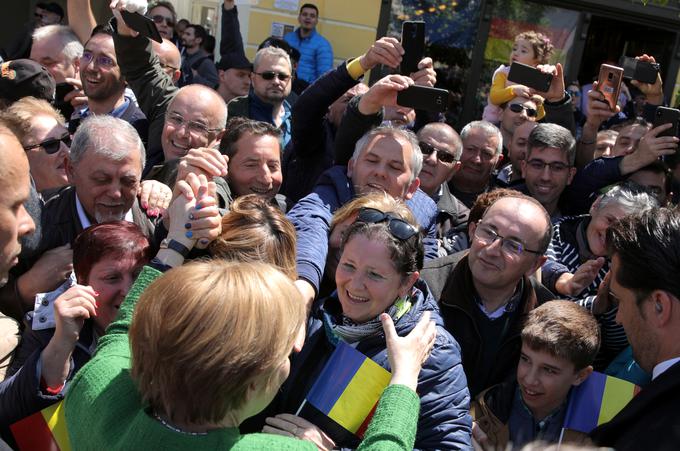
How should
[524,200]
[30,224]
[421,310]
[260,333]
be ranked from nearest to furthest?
1. [260,333]
2. [30,224]
3. [421,310]
4. [524,200]

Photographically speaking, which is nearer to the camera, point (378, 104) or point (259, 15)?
point (378, 104)

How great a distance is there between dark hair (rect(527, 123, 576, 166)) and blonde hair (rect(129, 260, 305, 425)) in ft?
9.82

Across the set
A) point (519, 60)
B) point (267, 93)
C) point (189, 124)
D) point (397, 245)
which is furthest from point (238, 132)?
point (519, 60)

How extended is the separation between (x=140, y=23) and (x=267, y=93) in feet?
4.73

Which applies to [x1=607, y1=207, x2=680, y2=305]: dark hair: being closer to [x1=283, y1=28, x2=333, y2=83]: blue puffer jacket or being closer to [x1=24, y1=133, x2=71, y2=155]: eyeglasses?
[x1=24, y1=133, x2=71, y2=155]: eyeglasses

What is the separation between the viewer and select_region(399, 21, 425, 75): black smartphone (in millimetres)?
3527

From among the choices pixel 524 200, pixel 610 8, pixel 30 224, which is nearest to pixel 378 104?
pixel 524 200

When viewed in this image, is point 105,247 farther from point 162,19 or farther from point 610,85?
point 162,19

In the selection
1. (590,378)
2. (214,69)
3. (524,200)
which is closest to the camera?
(590,378)

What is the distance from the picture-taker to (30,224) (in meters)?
2.00

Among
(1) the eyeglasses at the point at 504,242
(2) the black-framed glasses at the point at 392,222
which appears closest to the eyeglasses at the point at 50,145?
(2) the black-framed glasses at the point at 392,222

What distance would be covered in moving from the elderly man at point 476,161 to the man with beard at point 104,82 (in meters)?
2.01

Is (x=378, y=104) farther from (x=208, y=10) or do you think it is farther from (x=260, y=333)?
(x=208, y=10)

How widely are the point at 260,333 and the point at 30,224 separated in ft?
3.01
